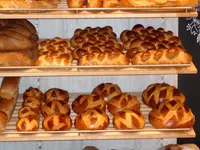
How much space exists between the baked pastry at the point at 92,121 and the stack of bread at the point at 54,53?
0.36 m

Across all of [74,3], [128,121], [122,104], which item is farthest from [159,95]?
[74,3]

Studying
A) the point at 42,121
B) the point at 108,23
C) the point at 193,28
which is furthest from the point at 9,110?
the point at 193,28

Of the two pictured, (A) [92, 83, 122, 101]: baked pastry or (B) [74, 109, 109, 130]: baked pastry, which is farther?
(A) [92, 83, 122, 101]: baked pastry

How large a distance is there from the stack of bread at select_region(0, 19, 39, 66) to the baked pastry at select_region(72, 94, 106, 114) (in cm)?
46

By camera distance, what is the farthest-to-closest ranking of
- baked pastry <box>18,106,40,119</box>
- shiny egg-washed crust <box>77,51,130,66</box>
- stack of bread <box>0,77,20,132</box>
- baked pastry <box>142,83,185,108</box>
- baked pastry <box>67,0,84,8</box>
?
1. baked pastry <box>142,83,185,108</box>
2. stack of bread <box>0,77,20,132</box>
3. baked pastry <box>18,106,40,119</box>
4. shiny egg-washed crust <box>77,51,130,66</box>
5. baked pastry <box>67,0,84,8</box>

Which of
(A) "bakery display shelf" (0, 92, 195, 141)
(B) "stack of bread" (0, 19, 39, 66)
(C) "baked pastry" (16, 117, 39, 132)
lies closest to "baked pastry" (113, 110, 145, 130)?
(A) "bakery display shelf" (0, 92, 195, 141)

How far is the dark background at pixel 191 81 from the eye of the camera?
4090 millimetres

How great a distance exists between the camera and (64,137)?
128 inches

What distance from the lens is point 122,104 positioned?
11.5 ft

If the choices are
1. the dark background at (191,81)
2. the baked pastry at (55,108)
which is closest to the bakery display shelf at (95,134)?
the baked pastry at (55,108)

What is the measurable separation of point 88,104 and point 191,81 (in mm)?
1125

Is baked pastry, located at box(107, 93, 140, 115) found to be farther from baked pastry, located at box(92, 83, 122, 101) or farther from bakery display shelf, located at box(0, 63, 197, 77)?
bakery display shelf, located at box(0, 63, 197, 77)

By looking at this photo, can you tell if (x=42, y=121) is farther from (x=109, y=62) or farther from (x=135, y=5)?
(x=135, y=5)

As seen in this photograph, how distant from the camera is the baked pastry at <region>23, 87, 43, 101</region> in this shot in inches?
146
